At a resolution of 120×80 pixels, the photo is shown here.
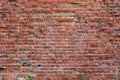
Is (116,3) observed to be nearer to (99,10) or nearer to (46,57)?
(99,10)

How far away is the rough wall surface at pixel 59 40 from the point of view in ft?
13.1

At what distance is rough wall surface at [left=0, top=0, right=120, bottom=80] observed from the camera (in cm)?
400

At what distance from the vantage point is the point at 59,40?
402 cm

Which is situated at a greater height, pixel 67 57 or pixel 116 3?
pixel 116 3

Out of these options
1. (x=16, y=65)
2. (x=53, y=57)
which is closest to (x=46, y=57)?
(x=53, y=57)

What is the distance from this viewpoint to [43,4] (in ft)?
13.3

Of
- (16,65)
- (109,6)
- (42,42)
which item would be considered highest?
(109,6)

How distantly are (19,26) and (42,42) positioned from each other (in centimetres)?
47

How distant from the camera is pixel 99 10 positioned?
4051 mm

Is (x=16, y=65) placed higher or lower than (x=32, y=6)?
lower

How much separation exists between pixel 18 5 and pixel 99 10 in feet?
4.45

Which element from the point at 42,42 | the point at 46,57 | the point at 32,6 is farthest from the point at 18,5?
the point at 46,57

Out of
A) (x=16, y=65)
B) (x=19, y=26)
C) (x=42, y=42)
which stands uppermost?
(x=19, y=26)

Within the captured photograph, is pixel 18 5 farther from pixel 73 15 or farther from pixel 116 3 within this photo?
pixel 116 3
